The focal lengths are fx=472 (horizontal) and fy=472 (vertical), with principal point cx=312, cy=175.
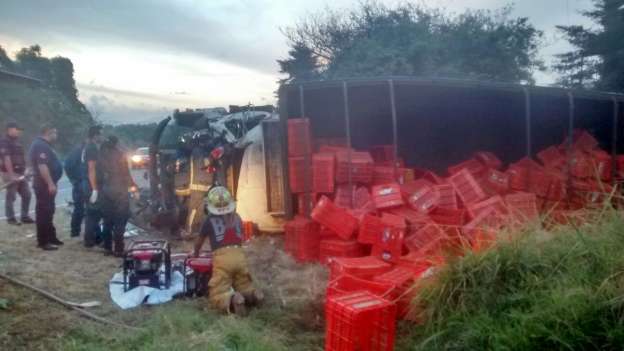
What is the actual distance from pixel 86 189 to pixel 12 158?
1.81 m

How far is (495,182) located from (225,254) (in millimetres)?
5778

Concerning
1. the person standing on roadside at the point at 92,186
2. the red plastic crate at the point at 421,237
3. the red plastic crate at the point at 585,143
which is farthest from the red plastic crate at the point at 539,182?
the person standing on roadside at the point at 92,186

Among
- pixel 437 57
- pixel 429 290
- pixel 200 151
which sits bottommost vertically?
pixel 429 290

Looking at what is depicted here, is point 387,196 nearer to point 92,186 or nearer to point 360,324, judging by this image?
point 360,324

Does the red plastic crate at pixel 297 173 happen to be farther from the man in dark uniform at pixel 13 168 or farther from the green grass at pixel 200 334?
the man in dark uniform at pixel 13 168

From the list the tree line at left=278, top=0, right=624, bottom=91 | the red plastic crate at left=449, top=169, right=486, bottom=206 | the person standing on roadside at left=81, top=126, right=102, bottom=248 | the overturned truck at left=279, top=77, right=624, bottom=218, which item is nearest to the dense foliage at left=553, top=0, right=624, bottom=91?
the tree line at left=278, top=0, right=624, bottom=91

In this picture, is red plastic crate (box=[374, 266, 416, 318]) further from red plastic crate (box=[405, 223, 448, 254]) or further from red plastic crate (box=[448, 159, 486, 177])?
red plastic crate (box=[448, 159, 486, 177])

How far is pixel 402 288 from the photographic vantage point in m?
4.90

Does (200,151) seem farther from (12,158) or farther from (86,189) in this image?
(12,158)

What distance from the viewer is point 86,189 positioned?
8539 millimetres

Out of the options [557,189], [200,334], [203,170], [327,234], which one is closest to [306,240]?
[327,234]

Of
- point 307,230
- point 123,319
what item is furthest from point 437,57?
point 123,319

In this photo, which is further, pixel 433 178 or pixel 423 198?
pixel 433 178

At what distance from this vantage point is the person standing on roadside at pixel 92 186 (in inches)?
309
